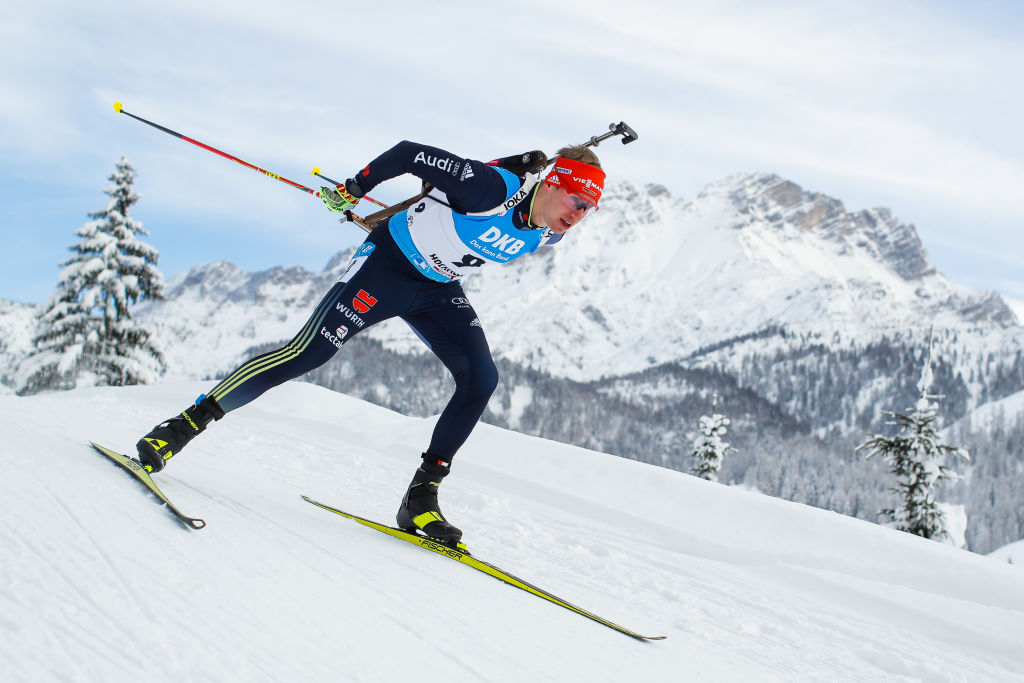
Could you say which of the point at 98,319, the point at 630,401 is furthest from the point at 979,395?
the point at 98,319

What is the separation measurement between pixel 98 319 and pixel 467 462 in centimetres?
1738

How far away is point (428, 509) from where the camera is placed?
356 centimetres

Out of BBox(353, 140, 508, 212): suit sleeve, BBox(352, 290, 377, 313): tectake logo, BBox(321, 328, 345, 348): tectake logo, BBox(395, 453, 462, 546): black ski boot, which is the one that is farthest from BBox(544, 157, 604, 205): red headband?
BBox(395, 453, 462, 546): black ski boot

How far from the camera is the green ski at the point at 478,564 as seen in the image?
2855 mm

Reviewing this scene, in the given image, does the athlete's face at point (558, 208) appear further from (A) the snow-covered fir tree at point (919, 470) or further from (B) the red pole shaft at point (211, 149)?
(A) the snow-covered fir tree at point (919, 470)

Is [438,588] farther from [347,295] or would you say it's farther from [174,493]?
[347,295]

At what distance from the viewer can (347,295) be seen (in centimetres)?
360

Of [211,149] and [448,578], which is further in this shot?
[211,149]

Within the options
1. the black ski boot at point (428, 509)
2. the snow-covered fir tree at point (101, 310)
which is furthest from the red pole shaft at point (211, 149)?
the snow-covered fir tree at point (101, 310)

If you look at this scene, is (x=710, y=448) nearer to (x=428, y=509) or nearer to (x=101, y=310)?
(x=101, y=310)

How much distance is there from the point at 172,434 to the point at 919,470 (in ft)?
62.4

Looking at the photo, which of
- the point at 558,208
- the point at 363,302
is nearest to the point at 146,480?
the point at 363,302

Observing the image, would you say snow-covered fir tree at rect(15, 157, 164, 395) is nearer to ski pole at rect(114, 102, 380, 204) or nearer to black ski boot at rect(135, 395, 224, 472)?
→ ski pole at rect(114, 102, 380, 204)

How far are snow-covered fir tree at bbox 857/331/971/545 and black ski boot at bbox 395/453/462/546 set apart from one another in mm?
17168
